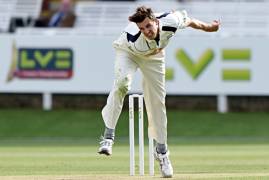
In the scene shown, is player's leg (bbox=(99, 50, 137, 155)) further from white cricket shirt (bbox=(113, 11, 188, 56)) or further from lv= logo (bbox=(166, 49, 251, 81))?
lv= logo (bbox=(166, 49, 251, 81))

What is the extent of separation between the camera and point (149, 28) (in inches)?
401

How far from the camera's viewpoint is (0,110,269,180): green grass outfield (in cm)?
1177

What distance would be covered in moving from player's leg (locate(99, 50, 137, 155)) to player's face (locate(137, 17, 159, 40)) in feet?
1.22

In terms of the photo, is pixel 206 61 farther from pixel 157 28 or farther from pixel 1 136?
pixel 157 28

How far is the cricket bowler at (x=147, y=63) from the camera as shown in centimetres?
1029

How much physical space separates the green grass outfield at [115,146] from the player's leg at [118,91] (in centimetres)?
39

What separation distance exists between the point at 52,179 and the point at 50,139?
1021cm

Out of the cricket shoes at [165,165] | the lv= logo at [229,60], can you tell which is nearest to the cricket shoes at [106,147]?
the cricket shoes at [165,165]

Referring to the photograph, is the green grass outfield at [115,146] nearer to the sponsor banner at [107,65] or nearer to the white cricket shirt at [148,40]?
the sponsor banner at [107,65]

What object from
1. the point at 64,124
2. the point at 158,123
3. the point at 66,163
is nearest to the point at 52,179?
the point at 158,123

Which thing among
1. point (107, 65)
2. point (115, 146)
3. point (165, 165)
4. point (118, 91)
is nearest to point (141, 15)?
point (118, 91)

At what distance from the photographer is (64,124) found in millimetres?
22047

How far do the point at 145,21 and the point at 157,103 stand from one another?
36.7 inches

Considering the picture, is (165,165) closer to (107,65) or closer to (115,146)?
(115,146)
